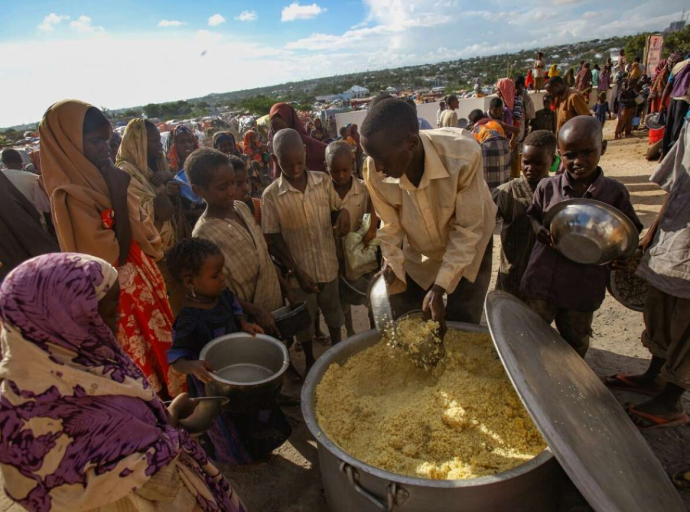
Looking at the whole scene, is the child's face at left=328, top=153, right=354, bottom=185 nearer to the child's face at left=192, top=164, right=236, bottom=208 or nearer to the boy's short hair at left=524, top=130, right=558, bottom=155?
the child's face at left=192, top=164, right=236, bottom=208

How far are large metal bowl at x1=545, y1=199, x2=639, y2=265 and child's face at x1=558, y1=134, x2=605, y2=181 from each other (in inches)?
8.9

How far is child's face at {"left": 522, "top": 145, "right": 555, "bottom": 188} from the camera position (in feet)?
9.09

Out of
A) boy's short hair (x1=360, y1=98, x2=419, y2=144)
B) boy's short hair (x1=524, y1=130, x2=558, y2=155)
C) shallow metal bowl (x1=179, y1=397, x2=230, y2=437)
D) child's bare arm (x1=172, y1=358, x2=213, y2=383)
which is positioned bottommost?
child's bare arm (x1=172, y1=358, x2=213, y2=383)

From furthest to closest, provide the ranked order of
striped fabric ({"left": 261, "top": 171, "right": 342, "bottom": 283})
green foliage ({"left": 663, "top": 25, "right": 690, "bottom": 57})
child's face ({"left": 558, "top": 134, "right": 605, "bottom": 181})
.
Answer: green foliage ({"left": 663, "top": 25, "right": 690, "bottom": 57}), striped fabric ({"left": 261, "top": 171, "right": 342, "bottom": 283}), child's face ({"left": 558, "top": 134, "right": 605, "bottom": 181})

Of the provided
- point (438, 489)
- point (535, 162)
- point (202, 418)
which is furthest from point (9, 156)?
point (438, 489)

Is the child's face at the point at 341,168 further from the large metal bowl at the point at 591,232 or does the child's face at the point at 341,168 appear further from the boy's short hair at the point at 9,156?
the boy's short hair at the point at 9,156

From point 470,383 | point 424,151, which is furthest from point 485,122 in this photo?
point 470,383

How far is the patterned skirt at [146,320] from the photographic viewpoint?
2.32 meters

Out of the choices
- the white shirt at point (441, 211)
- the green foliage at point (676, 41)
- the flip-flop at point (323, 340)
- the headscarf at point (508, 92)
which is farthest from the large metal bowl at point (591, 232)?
the green foliage at point (676, 41)

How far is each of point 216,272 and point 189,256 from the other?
0.15 metres

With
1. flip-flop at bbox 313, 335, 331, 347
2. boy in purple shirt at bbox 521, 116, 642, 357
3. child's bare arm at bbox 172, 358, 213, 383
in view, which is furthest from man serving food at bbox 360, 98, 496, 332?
flip-flop at bbox 313, 335, 331, 347

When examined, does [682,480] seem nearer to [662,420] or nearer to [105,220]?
[662,420]

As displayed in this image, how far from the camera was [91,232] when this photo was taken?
2.17m

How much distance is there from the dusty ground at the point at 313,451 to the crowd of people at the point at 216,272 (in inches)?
5.5
